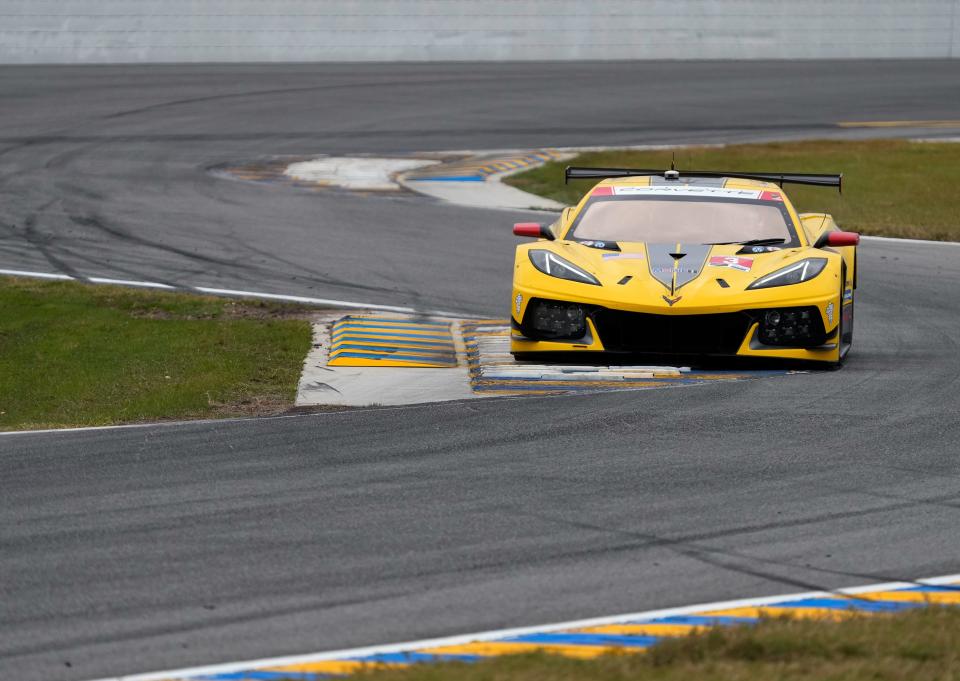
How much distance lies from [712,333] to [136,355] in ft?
15.5

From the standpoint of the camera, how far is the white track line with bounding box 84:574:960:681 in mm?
4570

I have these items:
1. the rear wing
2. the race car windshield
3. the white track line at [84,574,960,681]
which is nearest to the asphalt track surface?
the white track line at [84,574,960,681]

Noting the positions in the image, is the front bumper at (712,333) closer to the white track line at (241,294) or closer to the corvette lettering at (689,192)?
the corvette lettering at (689,192)

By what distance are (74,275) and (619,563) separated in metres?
10.1

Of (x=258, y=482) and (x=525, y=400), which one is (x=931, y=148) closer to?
(x=525, y=400)

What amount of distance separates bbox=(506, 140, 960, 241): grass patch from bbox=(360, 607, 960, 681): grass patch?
12996 millimetres

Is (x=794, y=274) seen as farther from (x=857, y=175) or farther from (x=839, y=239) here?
(x=857, y=175)

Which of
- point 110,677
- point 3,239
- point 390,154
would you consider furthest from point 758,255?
point 390,154

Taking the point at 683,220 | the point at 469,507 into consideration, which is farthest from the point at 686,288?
the point at 469,507

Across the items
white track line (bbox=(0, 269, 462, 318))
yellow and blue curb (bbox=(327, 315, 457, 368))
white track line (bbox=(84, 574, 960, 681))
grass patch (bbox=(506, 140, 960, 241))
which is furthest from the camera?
grass patch (bbox=(506, 140, 960, 241))

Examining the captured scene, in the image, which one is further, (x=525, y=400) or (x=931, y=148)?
(x=931, y=148)

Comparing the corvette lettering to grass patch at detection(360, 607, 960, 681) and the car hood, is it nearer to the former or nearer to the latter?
the car hood

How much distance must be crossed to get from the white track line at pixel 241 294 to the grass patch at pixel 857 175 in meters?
6.92

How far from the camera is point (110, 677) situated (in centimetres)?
452
